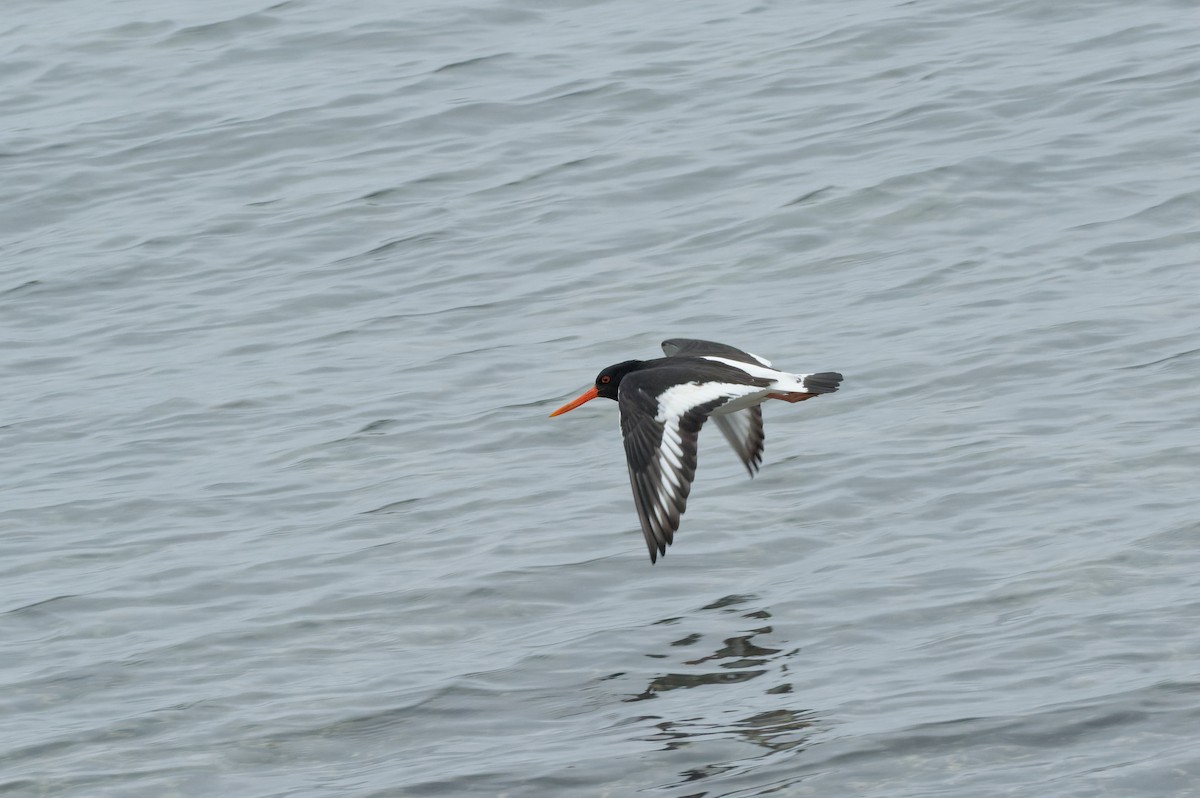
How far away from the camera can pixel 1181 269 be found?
11.3 metres

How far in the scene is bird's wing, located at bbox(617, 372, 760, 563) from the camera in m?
7.67

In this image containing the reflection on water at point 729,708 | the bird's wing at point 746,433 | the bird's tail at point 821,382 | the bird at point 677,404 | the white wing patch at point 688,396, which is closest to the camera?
the reflection on water at point 729,708

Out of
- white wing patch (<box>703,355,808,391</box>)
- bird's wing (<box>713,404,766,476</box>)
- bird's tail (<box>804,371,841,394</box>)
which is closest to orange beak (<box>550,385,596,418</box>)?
bird's wing (<box>713,404,766,476</box>)

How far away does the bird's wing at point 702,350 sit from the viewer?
9062mm

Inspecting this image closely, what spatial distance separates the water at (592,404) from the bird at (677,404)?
1.51ft

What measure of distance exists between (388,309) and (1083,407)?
15.8 ft

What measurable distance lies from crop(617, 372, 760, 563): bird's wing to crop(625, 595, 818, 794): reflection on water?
481mm

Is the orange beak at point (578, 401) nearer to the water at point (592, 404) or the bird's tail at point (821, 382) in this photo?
the water at point (592, 404)

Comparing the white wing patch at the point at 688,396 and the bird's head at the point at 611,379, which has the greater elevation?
the white wing patch at the point at 688,396

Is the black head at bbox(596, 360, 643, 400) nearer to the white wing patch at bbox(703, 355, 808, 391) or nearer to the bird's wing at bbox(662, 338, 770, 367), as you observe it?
the bird's wing at bbox(662, 338, 770, 367)

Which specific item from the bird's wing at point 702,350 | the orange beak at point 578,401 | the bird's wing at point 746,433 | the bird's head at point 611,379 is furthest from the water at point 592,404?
the bird's wing at point 702,350

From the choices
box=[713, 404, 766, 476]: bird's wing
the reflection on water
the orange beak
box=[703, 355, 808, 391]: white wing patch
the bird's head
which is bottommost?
the reflection on water

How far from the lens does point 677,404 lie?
27.3 ft

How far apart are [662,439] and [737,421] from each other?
143 centimetres
